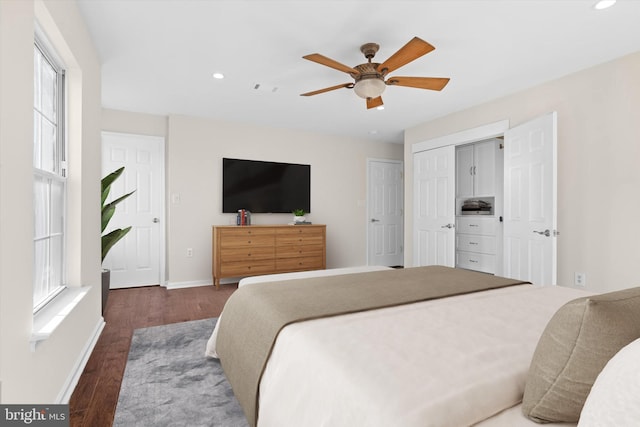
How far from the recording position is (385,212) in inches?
239

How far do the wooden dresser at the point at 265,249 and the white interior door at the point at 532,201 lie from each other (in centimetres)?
251

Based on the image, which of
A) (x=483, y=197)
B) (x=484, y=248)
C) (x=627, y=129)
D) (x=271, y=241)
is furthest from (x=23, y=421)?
(x=483, y=197)

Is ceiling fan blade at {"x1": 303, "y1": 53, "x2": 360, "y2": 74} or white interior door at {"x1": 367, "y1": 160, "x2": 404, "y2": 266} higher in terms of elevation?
ceiling fan blade at {"x1": 303, "y1": 53, "x2": 360, "y2": 74}

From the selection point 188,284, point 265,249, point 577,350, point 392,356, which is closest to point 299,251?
point 265,249

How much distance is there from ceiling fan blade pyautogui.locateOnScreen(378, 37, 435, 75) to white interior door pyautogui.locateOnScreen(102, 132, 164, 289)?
11.2 ft

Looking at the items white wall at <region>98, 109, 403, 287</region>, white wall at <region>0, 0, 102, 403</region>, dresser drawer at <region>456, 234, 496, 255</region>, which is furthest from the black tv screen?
dresser drawer at <region>456, 234, 496, 255</region>

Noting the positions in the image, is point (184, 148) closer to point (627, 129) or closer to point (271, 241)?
point (271, 241)

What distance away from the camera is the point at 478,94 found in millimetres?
3719

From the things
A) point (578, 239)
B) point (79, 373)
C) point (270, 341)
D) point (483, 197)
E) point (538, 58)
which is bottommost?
point (79, 373)

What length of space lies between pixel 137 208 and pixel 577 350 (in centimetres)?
478

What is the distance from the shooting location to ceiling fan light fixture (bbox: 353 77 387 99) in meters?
2.58

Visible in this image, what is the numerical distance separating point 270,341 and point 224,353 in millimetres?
663

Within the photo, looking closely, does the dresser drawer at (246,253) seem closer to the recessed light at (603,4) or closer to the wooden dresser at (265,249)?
the wooden dresser at (265,249)

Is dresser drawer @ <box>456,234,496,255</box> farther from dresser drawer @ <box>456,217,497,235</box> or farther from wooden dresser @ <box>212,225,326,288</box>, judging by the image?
wooden dresser @ <box>212,225,326,288</box>
